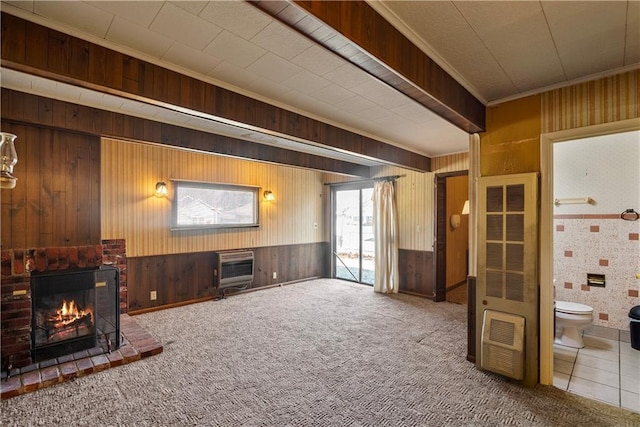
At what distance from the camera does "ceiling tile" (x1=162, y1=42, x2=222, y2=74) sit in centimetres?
197

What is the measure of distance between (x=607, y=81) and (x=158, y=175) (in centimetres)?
529

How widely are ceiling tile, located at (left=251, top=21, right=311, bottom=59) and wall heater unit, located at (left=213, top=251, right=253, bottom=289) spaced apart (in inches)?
159

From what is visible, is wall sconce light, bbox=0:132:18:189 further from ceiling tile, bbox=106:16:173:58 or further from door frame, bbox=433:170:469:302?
door frame, bbox=433:170:469:302

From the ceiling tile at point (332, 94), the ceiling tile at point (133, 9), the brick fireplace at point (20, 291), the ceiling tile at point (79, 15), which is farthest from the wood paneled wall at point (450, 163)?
the brick fireplace at point (20, 291)

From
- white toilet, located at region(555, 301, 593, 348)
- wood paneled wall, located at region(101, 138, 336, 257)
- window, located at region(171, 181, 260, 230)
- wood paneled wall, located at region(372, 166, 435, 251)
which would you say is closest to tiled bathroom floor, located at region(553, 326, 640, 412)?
white toilet, located at region(555, 301, 593, 348)

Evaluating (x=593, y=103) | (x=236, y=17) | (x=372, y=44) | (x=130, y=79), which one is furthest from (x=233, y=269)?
(x=593, y=103)

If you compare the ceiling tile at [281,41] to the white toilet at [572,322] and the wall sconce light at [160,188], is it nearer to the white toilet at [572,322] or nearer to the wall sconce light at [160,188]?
the wall sconce light at [160,188]

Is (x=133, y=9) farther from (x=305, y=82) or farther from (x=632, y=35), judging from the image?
(x=632, y=35)

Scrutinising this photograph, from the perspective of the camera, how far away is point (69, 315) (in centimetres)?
302

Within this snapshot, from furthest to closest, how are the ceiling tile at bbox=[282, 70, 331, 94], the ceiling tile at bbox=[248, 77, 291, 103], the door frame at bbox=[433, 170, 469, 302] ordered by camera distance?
the door frame at bbox=[433, 170, 469, 302], the ceiling tile at bbox=[248, 77, 291, 103], the ceiling tile at bbox=[282, 70, 331, 94]

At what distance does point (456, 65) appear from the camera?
219 centimetres

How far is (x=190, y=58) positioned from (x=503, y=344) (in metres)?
3.32

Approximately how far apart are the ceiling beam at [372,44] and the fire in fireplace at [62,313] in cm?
314

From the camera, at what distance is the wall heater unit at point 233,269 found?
208 inches
